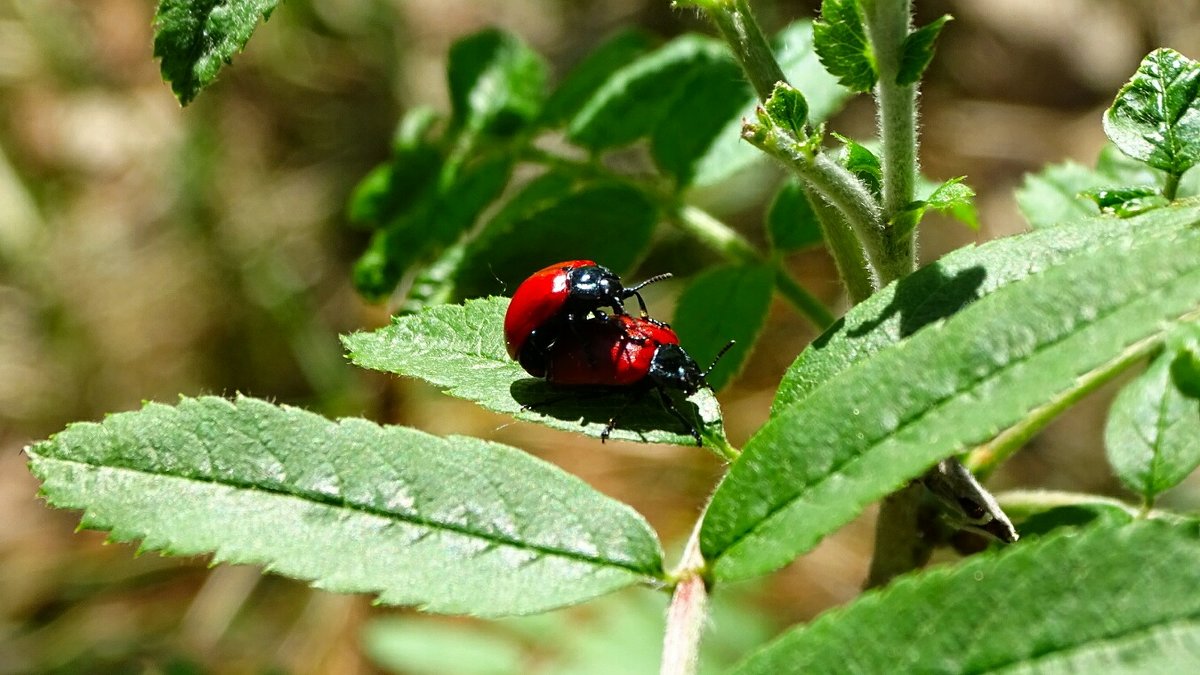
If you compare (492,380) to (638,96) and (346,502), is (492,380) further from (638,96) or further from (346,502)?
(638,96)

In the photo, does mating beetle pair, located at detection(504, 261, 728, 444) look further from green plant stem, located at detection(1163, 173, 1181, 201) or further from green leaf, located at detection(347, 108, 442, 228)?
green leaf, located at detection(347, 108, 442, 228)

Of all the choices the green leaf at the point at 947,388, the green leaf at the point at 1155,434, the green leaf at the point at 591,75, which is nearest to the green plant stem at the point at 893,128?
the green leaf at the point at 947,388

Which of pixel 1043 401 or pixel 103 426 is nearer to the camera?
pixel 1043 401

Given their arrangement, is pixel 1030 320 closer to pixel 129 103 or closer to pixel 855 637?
pixel 855 637

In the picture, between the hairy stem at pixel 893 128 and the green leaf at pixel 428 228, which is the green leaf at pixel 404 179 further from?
the hairy stem at pixel 893 128

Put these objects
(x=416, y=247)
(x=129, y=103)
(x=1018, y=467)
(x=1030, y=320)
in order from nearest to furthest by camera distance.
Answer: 1. (x=1030, y=320)
2. (x=416, y=247)
3. (x=1018, y=467)
4. (x=129, y=103)

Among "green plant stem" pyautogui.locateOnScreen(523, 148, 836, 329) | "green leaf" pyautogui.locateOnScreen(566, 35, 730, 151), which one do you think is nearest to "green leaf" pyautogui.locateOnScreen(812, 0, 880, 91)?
"green plant stem" pyautogui.locateOnScreen(523, 148, 836, 329)

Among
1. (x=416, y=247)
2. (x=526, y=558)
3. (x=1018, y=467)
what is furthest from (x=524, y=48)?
(x=1018, y=467)
